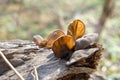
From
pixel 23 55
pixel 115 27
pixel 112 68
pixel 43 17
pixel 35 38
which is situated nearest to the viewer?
pixel 23 55

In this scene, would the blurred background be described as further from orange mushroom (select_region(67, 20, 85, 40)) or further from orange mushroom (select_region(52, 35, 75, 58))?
orange mushroom (select_region(52, 35, 75, 58))

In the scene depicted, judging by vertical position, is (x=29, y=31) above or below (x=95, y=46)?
below

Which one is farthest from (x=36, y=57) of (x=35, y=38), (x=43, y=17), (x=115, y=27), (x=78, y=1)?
(x=78, y=1)

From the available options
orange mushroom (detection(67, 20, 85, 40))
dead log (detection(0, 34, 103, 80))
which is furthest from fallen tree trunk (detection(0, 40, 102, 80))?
orange mushroom (detection(67, 20, 85, 40))

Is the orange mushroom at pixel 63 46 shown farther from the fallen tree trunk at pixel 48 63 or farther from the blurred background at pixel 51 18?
the blurred background at pixel 51 18

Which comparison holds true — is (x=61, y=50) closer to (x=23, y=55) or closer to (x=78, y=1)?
(x=23, y=55)

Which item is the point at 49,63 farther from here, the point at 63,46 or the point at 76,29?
the point at 76,29

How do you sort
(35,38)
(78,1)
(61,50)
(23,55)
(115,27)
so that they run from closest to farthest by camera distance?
(61,50), (23,55), (35,38), (115,27), (78,1)
